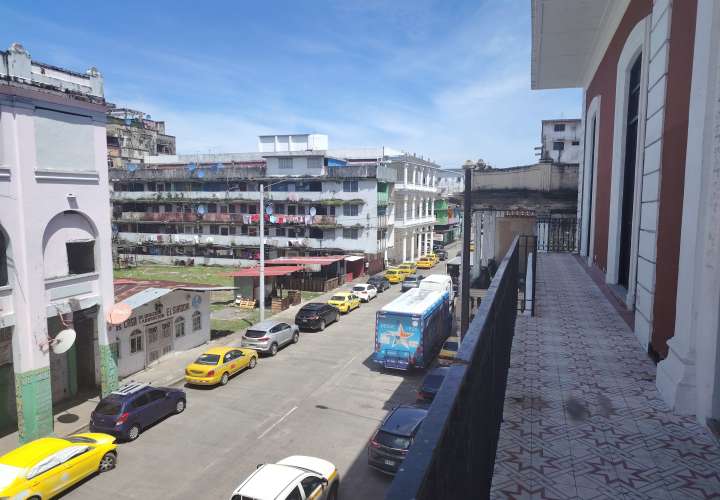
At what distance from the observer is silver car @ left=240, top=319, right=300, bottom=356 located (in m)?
22.7

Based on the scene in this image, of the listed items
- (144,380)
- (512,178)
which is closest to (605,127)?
(512,178)

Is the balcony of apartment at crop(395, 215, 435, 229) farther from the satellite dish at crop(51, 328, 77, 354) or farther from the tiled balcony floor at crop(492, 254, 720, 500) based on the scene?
the tiled balcony floor at crop(492, 254, 720, 500)

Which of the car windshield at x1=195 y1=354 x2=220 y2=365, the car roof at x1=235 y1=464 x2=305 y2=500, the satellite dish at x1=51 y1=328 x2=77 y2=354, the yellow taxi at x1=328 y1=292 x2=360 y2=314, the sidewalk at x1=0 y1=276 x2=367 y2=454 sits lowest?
the sidewalk at x1=0 y1=276 x2=367 y2=454

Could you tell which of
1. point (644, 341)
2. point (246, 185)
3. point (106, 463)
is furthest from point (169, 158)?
point (644, 341)

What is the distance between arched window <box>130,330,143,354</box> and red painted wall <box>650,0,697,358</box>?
1889cm

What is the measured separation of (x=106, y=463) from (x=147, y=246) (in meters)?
45.6

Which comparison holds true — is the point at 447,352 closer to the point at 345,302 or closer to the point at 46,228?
the point at 345,302

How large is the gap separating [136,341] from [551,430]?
19174 mm

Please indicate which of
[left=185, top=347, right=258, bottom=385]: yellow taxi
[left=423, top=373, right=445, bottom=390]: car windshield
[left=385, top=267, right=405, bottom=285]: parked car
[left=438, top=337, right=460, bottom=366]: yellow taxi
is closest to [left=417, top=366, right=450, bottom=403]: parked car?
[left=423, top=373, right=445, bottom=390]: car windshield

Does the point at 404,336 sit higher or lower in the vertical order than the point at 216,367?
higher

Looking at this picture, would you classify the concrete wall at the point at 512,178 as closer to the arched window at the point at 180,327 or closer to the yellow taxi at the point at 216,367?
the yellow taxi at the point at 216,367

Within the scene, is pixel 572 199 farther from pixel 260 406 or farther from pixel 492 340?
pixel 492 340

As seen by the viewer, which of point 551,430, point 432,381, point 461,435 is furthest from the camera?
point 432,381

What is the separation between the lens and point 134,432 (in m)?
14.4
